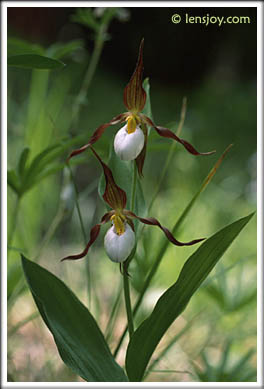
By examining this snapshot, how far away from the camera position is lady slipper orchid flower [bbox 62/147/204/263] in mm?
477

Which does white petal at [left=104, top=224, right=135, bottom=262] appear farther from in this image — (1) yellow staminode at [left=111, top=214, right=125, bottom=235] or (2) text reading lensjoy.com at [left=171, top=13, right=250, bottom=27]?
(2) text reading lensjoy.com at [left=171, top=13, right=250, bottom=27]

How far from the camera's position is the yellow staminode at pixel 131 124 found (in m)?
0.48

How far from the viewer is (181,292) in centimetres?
49

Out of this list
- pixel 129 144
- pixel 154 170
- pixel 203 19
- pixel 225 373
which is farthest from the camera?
pixel 154 170

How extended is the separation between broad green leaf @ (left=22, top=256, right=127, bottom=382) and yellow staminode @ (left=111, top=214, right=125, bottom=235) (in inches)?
3.0

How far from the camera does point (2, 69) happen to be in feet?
2.06

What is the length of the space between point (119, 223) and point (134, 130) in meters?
0.09

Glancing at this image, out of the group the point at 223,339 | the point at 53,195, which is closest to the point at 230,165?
the point at 53,195

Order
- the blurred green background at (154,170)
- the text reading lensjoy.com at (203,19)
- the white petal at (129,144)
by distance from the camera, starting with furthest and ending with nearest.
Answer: the blurred green background at (154,170) → the text reading lensjoy.com at (203,19) → the white petal at (129,144)

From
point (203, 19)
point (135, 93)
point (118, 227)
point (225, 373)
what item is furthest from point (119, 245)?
point (203, 19)

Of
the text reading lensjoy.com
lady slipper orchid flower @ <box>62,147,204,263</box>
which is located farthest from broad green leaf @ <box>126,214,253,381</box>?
the text reading lensjoy.com

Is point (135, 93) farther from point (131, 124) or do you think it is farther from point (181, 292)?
point (181, 292)

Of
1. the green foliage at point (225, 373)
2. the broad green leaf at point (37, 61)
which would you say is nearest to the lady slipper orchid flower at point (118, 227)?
the broad green leaf at point (37, 61)

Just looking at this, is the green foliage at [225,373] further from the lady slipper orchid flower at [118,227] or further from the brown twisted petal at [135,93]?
the brown twisted petal at [135,93]
